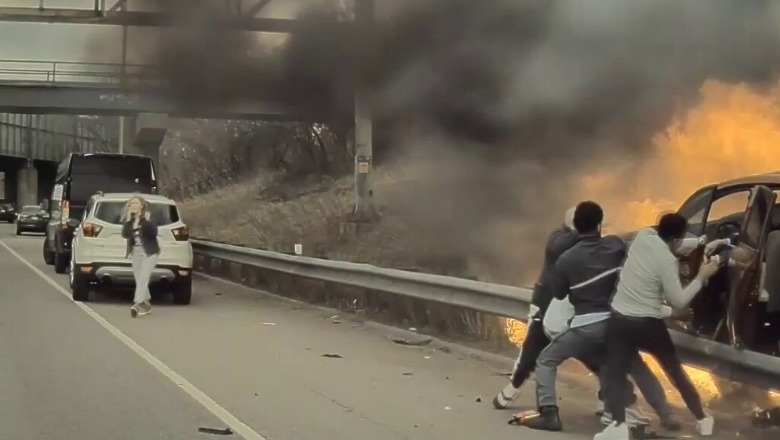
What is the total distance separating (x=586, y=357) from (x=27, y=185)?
79433 millimetres

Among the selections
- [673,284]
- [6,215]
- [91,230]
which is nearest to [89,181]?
[91,230]

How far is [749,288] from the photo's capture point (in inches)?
253

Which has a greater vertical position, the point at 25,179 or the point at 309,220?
the point at 25,179

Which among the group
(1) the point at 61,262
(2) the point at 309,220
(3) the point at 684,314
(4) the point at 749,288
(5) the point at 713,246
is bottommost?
(1) the point at 61,262

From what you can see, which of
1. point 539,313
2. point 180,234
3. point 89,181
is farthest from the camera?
point 89,181

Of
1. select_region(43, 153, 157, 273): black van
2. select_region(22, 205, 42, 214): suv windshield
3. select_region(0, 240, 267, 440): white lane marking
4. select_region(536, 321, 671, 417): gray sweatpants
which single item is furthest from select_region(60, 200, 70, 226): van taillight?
select_region(22, 205, 42, 214): suv windshield

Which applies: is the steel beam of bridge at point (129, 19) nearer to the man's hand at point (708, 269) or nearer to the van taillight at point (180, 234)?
the van taillight at point (180, 234)

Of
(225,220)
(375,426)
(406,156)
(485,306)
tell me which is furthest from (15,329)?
(225,220)

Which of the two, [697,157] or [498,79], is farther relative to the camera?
[498,79]

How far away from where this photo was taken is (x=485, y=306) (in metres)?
9.77

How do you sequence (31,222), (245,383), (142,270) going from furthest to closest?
(31,222) → (142,270) → (245,383)

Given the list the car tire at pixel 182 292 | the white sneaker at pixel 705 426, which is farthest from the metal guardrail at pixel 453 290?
the car tire at pixel 182 292

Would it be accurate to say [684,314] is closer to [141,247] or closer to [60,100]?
[141,247]

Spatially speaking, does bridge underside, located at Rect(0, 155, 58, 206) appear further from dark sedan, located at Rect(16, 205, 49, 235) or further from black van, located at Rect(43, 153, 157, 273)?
black van, located at Rect(43, 153, 157, 273)
